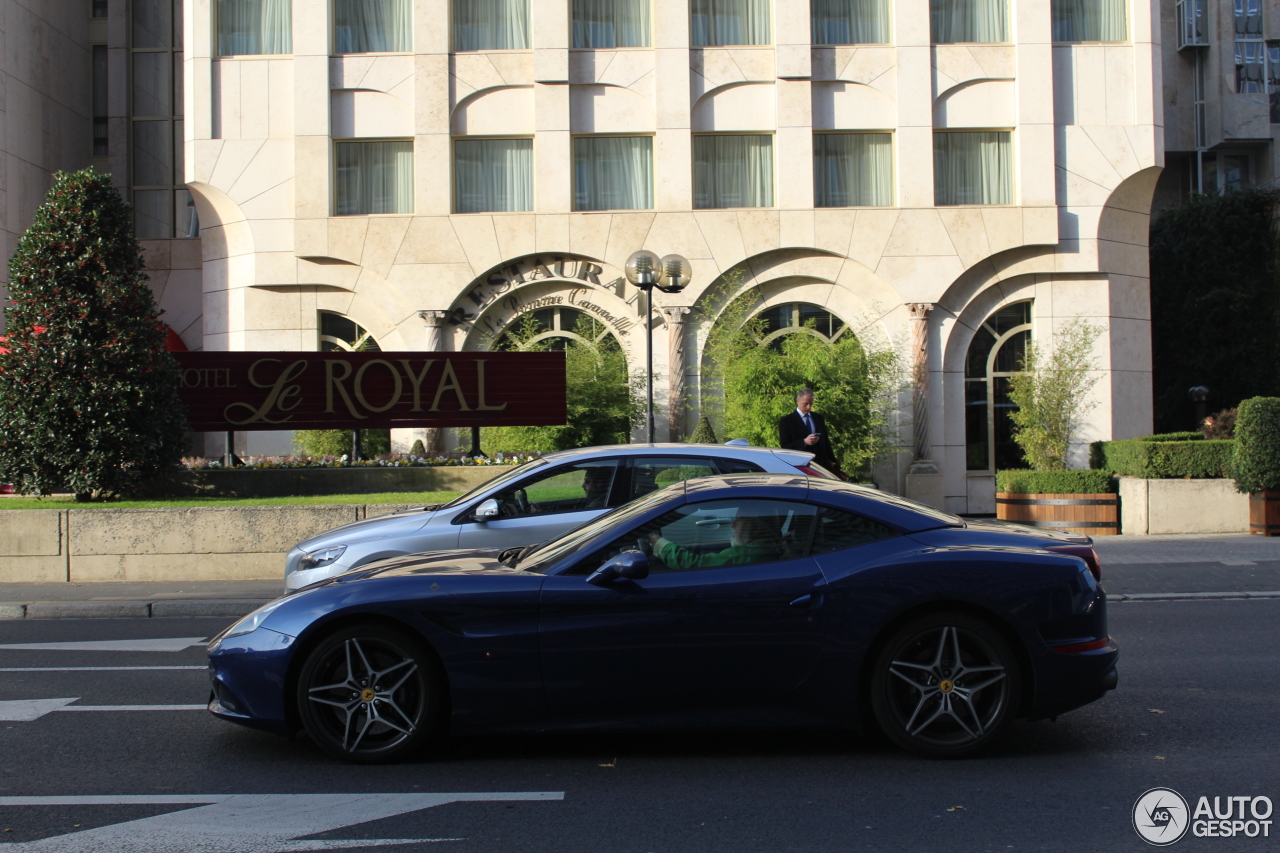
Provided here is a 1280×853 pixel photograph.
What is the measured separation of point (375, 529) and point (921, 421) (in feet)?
51.9

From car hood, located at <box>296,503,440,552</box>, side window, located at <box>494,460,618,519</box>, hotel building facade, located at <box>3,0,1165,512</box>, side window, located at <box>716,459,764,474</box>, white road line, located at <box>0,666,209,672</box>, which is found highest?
hotel building facade, located at <box>3,0,1165,512</box>

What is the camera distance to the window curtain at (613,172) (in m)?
22.3

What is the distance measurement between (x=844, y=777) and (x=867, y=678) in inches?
18.8

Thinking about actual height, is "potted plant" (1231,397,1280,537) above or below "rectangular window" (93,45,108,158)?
below

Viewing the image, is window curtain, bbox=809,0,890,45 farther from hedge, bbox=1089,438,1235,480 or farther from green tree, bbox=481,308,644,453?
hedge, bbox=1089,438,1235,480

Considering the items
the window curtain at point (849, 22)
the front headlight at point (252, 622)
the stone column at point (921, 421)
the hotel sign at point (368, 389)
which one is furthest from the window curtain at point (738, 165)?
the front headlight at point (252, 622)

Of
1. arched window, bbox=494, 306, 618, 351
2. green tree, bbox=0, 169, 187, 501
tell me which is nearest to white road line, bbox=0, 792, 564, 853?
green tree, bbox=0, 169, 187, 501

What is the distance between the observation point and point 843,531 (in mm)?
5102

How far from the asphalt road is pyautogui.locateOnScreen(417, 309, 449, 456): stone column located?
15.4 m

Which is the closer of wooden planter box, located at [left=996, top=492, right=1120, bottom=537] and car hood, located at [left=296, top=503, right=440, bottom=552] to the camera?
car hood, located at [left=296, top=503, right=440, bottom=552]

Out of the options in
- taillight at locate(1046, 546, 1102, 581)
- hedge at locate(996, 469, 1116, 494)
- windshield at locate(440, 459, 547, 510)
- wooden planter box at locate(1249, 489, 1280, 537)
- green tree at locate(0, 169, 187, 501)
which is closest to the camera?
taillight at locate(1046, 546, 1102, 581)

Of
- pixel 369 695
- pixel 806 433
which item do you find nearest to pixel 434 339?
pixel 806 433

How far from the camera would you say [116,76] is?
88.0ft

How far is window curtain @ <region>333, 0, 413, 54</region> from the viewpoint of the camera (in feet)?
72.9
